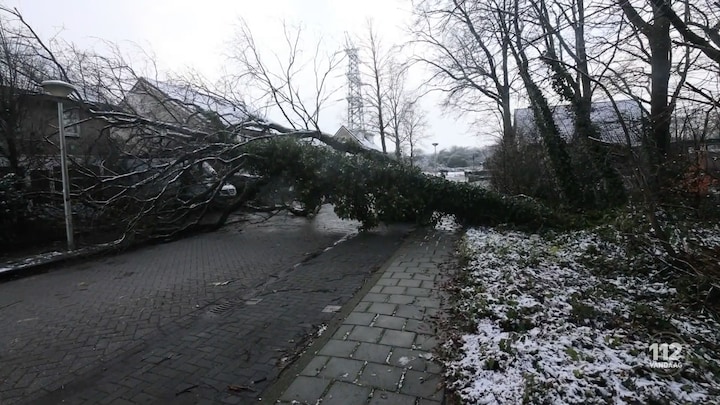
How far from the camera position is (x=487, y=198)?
835 cm

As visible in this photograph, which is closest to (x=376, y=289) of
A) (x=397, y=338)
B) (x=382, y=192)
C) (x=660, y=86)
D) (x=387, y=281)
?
(x=387, y=281)

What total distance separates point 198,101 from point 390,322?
10.2m

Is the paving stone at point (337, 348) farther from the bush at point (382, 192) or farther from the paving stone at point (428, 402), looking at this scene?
the bush at point (382, 192)

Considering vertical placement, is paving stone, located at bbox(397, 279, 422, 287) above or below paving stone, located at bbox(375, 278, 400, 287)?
below

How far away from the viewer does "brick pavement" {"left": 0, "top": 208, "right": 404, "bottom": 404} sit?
2902 mm

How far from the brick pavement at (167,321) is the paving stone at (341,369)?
46cm

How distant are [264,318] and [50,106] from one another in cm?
1060

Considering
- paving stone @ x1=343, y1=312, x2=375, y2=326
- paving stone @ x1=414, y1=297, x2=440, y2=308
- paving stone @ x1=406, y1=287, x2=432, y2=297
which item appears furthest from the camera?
paving stone @ x1=406, y1=287, x2=432, y2=297

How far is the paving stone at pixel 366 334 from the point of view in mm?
3285

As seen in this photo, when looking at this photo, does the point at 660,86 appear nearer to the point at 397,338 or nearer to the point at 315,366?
the point at 397,338

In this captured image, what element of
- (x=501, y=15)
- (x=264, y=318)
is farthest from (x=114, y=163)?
(x=501, y=15)

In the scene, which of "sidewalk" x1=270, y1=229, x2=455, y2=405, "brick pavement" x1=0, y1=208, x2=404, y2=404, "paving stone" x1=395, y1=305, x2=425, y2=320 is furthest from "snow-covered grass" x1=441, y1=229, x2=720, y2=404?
"brick pavement" x1=0, y1=208, x2=404, y2=404

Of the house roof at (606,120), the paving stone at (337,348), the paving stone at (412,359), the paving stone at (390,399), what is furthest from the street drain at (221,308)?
the house roof at (606,120)

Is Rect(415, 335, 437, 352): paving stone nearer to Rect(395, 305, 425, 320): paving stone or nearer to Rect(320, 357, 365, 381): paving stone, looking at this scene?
Rect(395, 305, 425, 320): paving stone
